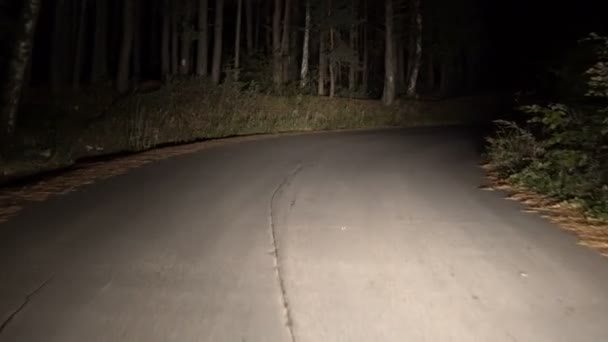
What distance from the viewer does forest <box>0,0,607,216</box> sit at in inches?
691

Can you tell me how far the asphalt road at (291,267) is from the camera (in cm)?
577

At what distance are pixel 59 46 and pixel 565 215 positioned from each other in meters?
29.8

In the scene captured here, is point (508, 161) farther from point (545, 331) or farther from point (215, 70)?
point (215, 70)

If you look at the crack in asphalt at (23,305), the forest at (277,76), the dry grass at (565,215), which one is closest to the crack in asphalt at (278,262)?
the crack in asphalt at (23,305)

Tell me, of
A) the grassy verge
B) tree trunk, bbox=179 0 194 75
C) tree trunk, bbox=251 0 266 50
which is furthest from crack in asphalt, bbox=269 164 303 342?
tree trunk, bbox=251 0 266 50

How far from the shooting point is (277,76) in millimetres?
37781

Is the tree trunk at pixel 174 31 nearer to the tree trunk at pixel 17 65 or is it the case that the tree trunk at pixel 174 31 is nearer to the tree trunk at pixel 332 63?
the tree trunk at pixel 332 63

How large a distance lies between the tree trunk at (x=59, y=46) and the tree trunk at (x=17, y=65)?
14.5 m

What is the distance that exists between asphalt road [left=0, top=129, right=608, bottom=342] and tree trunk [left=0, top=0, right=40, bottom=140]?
7.06m

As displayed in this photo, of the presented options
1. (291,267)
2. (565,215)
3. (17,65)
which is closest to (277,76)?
(17,65)

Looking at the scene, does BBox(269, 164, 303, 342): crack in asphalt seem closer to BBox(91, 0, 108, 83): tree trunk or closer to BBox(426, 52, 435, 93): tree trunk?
BBox(91, 0, 108, 83): tree trunk

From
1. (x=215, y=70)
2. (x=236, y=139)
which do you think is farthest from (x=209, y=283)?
(x=215, y=70)

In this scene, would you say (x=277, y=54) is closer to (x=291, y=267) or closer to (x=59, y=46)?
(x=59, y=46)

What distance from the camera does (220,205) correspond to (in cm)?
1117
